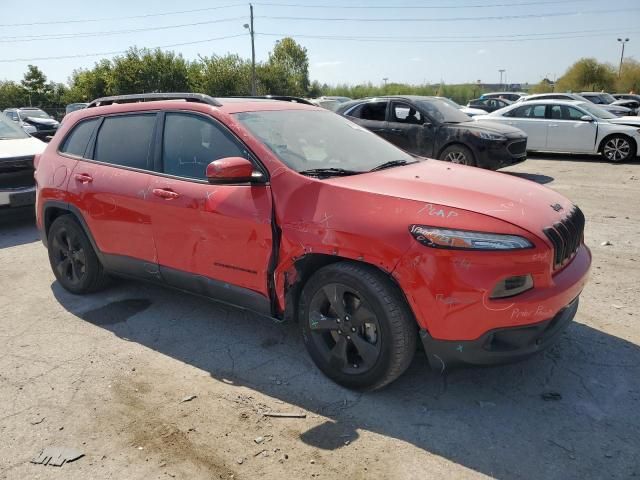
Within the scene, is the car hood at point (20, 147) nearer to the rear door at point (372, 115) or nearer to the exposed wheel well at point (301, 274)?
the rear door at point (372, 115)

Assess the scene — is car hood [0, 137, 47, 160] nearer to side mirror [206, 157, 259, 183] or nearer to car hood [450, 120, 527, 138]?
side mirror [206, 157, 259, 183]

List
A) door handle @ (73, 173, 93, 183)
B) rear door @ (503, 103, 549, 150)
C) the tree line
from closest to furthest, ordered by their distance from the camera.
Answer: door handle @ (73, 173, 93, 183), rear door @ (503, 103, 549, 150), the tree line

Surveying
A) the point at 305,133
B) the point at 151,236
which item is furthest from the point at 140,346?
the point at 305,133

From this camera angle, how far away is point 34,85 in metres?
57.8

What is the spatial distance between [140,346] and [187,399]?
0.91 meters

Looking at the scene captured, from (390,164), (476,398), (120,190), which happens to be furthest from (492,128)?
(476,398)

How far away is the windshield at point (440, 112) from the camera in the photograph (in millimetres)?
10289

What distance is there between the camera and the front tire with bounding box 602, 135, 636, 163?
1227 cm

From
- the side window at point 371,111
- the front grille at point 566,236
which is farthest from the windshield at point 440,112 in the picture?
the front grille at point 566,236

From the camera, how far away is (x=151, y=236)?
3.99 metres

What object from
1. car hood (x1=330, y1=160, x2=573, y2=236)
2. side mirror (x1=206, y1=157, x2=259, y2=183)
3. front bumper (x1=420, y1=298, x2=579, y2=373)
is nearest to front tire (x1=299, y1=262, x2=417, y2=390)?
front bumper (x1=420, y1=298, x2=579, y2=373)

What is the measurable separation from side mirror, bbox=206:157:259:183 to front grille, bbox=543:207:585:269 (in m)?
1.76

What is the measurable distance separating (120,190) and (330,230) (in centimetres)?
201

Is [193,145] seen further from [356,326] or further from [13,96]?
[13,96]
